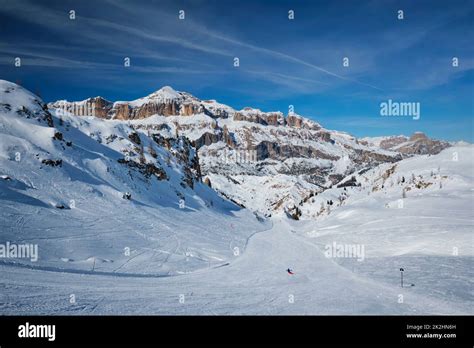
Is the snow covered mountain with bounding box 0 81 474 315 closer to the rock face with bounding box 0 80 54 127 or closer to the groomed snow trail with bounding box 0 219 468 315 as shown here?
the groomed snow trail with bounding box 0 219 468 315

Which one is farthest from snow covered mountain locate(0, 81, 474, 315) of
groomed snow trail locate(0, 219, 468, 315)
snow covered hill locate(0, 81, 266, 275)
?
snow covered hill locate(0, 81, 266, 275)

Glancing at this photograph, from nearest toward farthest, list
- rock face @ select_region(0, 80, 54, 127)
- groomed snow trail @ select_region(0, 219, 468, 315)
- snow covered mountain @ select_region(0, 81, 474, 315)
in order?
groomed snow trail @ select_region(0, 219, 468, 315)
snow covered mountain @ select_region(0, 81, 474, 315)
rock face @ select_region(0, 80, 54, 127)

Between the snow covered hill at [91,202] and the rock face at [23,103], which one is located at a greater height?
the rock face at [23,103]

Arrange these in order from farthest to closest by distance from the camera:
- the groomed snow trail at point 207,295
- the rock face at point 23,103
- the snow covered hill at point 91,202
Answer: the rock face at point 23,103
the snow covered hill at point 91,202
the groomed snow trail at point 207,295

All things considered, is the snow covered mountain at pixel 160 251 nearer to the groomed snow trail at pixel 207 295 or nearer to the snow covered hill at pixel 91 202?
the groomed snow trail at pixel 207 295

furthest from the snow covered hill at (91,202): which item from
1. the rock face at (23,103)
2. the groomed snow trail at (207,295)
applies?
the groomed snow trail at (207,295)

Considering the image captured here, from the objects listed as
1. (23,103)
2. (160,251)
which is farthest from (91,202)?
(23,103)
